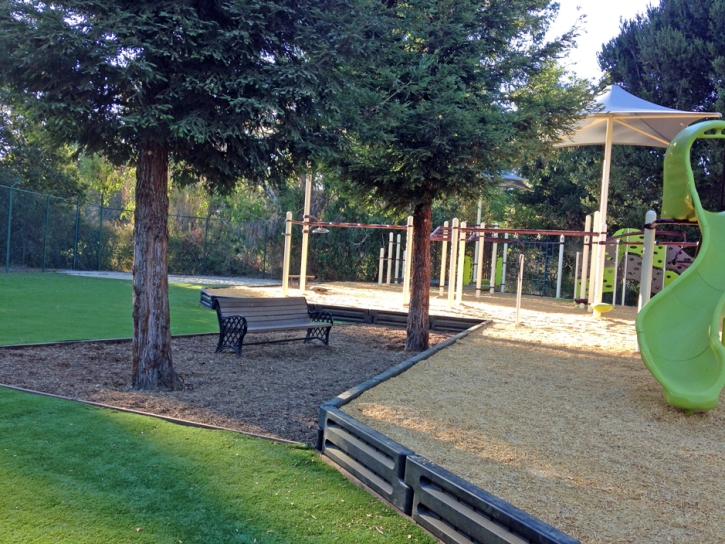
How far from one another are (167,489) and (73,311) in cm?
907

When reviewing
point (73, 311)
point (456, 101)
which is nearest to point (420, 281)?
→ point (456, 101)

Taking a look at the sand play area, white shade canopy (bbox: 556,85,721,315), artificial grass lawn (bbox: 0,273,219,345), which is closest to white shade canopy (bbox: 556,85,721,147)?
white shade canopy (bbox: 556,85,721,315)

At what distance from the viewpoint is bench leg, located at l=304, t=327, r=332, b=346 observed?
9.43 metres

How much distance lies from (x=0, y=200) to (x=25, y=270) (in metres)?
2.66

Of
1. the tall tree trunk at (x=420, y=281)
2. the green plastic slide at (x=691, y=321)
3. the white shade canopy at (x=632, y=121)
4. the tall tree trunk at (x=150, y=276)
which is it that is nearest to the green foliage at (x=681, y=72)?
the white shade canopy at (x=632, y=121)

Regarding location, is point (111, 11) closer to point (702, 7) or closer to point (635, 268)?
point (635, 268)

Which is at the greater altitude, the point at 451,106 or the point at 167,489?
the point at 451,106

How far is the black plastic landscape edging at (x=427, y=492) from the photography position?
2.80 meters

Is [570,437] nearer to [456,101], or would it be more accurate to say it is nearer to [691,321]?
[691,321]

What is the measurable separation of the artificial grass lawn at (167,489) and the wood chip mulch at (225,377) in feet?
2.09

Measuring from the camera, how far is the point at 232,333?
27.9 ft

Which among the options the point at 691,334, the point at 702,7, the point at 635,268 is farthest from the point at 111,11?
the point at 702,7

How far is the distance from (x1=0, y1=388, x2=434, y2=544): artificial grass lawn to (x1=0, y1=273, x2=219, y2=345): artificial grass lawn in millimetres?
4325

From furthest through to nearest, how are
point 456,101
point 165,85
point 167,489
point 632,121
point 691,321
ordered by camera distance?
point 632,121 < point 456,101 < point 691,321 < point 165,85 < point 167,489
